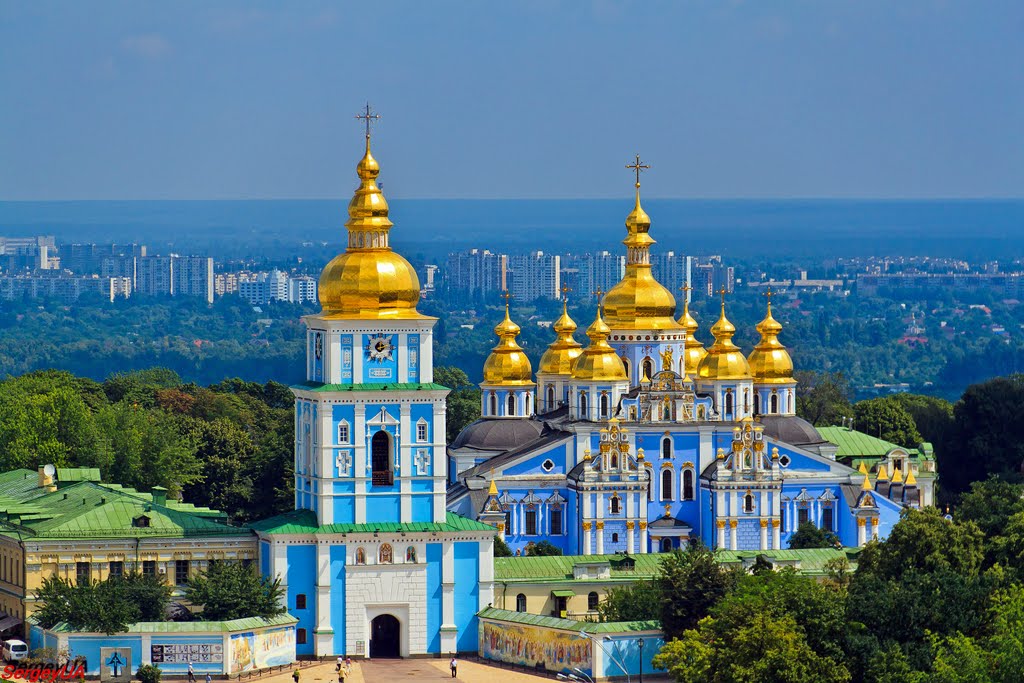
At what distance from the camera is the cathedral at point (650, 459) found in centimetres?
5750

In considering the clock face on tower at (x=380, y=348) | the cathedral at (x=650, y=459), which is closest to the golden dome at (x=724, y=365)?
the cathedral at (x=650, y=459)

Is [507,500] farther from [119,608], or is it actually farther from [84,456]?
[119,608]

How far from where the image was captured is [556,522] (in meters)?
58.1

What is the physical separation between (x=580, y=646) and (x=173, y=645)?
20.2 feet

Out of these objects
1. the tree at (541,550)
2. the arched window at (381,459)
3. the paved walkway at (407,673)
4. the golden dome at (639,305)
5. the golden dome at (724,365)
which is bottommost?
the paved walkway at (407,673)

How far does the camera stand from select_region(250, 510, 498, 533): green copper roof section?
45.3 metres

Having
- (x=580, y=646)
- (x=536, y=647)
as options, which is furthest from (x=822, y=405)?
(x=580, y=646)

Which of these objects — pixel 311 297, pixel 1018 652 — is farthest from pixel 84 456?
pixel 311 297

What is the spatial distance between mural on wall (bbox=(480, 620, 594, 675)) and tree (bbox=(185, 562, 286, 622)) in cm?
342

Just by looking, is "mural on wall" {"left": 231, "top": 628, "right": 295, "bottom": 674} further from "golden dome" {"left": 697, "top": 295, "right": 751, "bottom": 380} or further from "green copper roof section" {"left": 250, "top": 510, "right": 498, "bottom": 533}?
"golden dome" {"left": 697, "top": 295, "right": 751, "bottom": 380}

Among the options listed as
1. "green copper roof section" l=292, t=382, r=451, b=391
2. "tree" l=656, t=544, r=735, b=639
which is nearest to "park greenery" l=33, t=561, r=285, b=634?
"green copper roof section" l=292, t=382, r=451, b=391

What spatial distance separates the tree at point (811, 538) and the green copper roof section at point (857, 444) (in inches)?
293

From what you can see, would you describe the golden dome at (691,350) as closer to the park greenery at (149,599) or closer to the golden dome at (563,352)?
the golden dome at (563,352)

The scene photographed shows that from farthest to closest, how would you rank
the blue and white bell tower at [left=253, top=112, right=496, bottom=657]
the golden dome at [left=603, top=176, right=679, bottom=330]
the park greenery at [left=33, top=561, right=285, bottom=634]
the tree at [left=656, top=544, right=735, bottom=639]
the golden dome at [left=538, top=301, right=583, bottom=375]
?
the golden dome at [left=538, top=301, right=583, bottom=375] → the golden dome at [left=603, top=176, right=679, bottom=330] → the blue and white bell tower at [left=253, top=112, right=496, bottom=657] → the tree at [left=656, top=544, right=735, bottom=639] → the park greenery at [left=33, top=561, right=285, bottom=634]
